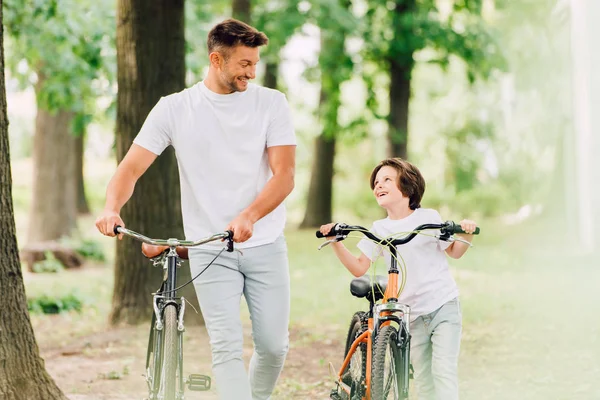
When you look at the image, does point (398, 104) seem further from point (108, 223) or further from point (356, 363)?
point (108, 223)

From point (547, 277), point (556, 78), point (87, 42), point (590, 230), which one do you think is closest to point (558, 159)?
point (556, 78)

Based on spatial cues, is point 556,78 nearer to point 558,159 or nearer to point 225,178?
point 558,159

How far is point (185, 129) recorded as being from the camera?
15.5 feet

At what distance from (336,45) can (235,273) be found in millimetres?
14762

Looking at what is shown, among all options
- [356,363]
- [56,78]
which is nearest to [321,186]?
[56,78]

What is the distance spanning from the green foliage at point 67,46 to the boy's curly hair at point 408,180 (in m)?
9.60

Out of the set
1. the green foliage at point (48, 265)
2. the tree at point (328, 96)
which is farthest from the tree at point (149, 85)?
the tree at point (328, 96)

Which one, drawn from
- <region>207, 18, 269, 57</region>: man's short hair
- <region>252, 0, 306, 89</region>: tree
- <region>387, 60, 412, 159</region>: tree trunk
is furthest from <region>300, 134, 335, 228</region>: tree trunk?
<region>207, 18, 269, 57</region>: man's short hair

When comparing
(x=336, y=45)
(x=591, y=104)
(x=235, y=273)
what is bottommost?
(x=235, y=273)

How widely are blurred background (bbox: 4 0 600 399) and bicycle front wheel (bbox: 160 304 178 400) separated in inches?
106

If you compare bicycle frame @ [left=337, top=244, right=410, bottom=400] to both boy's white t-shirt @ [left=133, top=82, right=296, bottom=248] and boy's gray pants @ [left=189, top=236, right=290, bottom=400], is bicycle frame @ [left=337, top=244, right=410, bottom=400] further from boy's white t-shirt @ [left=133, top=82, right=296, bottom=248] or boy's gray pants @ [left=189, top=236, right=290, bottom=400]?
boy's white t-shirt @ [left=133, top=82, right=296, bottom=248]

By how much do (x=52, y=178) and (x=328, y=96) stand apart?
21.0ft

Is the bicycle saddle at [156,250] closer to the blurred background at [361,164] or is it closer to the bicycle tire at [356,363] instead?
the bicycle tire at [356,363]

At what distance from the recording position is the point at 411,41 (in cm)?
1883
